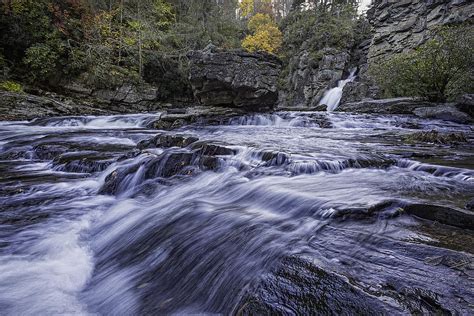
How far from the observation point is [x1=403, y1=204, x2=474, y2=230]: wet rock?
2230 mm

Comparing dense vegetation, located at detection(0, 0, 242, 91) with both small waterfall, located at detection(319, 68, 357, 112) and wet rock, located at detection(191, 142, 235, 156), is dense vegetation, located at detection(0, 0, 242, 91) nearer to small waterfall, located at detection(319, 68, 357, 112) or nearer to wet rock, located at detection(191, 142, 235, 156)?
small waterfall, located at detection(319, 68, 357, 112)

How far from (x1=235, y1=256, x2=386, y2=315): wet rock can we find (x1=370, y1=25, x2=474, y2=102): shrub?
1321 centimetres

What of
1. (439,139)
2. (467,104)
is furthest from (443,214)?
(467,104)

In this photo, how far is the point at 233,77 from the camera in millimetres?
12727

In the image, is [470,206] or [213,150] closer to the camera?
[470,206]

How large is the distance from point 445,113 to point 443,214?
9.87m

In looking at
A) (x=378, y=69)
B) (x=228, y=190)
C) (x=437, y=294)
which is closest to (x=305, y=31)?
(x=378, y=69)

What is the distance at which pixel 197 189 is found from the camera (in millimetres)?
3998

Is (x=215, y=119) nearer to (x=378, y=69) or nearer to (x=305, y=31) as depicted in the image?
(x=378, y=69)

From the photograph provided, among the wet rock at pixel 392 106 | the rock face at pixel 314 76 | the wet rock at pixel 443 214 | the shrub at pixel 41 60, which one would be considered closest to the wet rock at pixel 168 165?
the wet rock at pixel 443 214

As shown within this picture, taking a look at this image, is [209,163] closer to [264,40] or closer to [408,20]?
[408,20]

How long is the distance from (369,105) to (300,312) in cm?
1368

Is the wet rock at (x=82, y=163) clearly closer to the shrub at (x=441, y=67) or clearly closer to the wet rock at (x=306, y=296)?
the wet rock at (x=306, y=296)


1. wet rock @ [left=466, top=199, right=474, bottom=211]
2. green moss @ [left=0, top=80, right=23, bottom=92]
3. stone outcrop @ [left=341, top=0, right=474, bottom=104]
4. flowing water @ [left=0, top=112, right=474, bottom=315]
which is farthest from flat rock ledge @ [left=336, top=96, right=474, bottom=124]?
green moss @ [left=0, top=80, right=23, bottom=92]
